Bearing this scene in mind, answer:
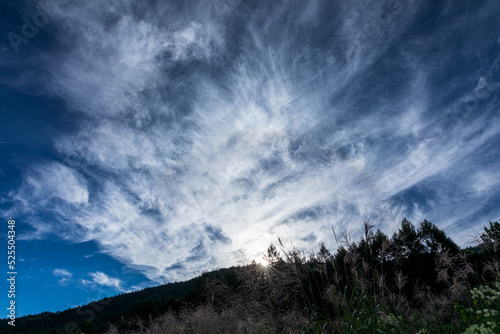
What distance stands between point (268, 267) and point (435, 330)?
119 inches

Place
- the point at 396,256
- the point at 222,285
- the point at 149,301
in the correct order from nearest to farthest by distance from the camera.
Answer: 1. the point at 396,256
2. the point at 222,285
3. the point at 149,301

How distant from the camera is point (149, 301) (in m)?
39.1

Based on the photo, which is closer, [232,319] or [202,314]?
[232,319]

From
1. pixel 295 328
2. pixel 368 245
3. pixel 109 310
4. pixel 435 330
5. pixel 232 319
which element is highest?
pixel 109 310

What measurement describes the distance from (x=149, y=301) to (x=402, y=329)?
43.4 metres

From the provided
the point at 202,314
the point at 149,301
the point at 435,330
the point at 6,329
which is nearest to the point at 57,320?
the point at 6,329

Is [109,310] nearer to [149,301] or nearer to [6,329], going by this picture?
[6,329]

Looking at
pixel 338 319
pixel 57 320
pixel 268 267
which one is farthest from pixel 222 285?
pixel 57 320

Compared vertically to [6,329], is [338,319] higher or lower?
lower

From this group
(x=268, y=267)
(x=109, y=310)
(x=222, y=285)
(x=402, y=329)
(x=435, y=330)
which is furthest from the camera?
(x=109, y=310)

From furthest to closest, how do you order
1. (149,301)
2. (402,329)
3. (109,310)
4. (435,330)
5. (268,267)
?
(109,310), (149,301), (268,267), (435,330), (402,329)

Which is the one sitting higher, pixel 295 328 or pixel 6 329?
pixel 6 329

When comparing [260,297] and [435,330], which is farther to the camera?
[260,297]

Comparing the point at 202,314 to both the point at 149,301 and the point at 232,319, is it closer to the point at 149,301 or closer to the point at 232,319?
the point at 232,319
